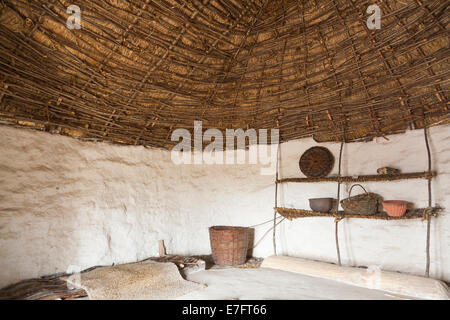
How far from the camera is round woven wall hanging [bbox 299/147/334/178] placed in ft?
10.3

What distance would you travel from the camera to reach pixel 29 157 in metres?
2.30

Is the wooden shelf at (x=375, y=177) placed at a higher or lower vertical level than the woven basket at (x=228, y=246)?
higher

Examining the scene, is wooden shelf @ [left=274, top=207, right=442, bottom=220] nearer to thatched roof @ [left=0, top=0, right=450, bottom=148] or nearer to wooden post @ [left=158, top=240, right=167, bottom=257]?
thatched roof @ [left=0, top=0, right=450, bottom=148]

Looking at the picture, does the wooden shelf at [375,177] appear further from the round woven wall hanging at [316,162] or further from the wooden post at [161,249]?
the wooden post at [161,249]

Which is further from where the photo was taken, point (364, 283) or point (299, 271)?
point (299, 271)

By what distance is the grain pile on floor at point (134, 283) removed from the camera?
2131 millimetres

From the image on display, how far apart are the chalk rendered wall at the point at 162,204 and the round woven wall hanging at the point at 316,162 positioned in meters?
0.09

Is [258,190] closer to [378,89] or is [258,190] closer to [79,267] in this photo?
[378,89]

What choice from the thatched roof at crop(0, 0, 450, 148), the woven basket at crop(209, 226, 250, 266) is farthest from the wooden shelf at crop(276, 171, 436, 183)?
the woven basket at crop(209, 226, 250, 266)

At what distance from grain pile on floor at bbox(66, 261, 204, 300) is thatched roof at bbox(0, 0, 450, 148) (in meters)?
1.40

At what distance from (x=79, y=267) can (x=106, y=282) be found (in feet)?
1.60

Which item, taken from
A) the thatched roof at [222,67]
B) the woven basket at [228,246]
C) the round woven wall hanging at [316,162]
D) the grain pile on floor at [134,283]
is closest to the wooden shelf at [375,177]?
the round woven wall hanging at [316,162]
